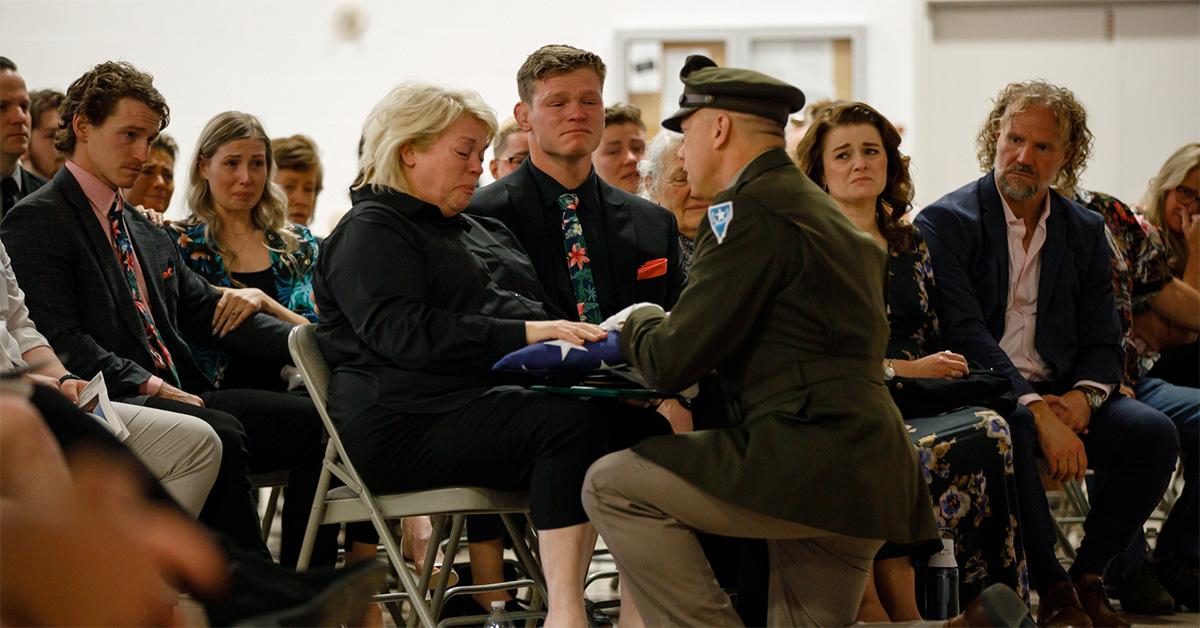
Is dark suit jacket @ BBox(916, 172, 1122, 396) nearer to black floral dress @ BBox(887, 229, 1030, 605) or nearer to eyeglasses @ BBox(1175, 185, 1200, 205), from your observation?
black floral dress @ BBox(887, 229, 1030, 605)

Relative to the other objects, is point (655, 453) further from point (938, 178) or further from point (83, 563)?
point (938, 178)

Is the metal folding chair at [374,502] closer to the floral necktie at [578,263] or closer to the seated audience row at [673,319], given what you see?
the seated audience row at [673,319]

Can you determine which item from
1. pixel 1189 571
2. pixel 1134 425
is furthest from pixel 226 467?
pixel 1189 571

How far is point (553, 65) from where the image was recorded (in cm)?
395

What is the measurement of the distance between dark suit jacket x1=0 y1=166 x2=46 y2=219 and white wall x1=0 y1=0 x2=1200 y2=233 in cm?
384

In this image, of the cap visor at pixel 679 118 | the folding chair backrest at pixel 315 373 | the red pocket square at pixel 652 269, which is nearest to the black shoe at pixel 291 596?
the folding chair backrest at pixel 315 373

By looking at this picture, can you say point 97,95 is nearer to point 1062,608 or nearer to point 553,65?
point 553,65

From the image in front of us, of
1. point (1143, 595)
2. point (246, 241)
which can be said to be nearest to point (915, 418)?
point (1143, 595)

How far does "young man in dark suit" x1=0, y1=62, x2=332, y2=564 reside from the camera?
11.6ft

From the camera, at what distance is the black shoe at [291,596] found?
89.0 inches

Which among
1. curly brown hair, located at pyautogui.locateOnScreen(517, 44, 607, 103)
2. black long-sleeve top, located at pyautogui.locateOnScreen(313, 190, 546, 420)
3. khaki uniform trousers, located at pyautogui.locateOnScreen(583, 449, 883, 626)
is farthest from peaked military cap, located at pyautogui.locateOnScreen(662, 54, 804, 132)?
curly brown hair, located at pyautogui.locateOnScreen(517, 44, 607, 103)

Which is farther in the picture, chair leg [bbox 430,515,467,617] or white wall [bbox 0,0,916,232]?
white wall [bbox 0,0,916,232]

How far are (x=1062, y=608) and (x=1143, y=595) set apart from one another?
0.80 meters

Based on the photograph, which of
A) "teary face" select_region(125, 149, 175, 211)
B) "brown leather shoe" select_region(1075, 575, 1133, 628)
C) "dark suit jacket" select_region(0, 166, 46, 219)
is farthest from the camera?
"teary face" select_region(125, 149, 175, 211)
